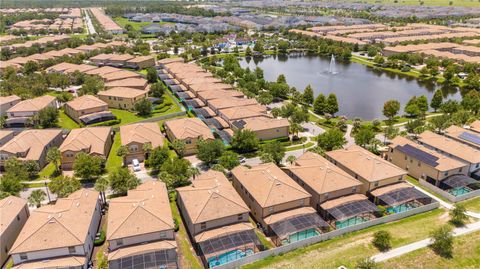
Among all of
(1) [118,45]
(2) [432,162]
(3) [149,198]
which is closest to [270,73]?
(1) [118,45]

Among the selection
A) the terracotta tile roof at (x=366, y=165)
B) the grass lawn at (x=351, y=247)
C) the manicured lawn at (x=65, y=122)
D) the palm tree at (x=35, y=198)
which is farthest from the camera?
the manicured lawn at (x=65, y=122)

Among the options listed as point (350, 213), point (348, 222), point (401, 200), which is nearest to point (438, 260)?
point (348, 222)

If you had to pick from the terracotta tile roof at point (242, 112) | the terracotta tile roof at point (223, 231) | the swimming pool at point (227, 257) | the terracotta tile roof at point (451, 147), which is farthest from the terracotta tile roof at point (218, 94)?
the swimming pool at point (227, 257)

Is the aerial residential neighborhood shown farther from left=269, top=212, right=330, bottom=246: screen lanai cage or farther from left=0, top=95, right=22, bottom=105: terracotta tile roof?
left=0, top=95, right=22, bottom=105: terracotta tile roof

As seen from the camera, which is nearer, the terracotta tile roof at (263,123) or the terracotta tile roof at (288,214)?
the terracotta tile roof at (288,214)

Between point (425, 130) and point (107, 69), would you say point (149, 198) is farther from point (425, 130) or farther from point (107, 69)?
point (107, 69)

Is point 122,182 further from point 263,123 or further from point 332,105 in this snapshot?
point 332,105

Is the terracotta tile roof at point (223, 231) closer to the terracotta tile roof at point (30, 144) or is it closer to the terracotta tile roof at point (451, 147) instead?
the terracotta tile roof at point (30, 144)
